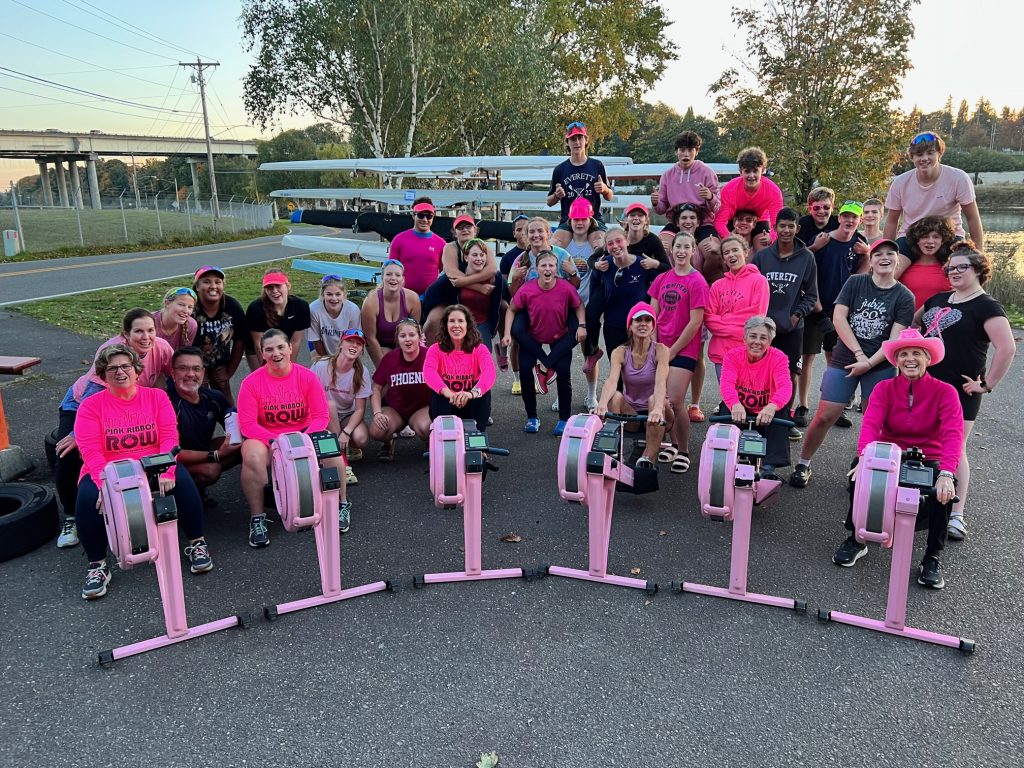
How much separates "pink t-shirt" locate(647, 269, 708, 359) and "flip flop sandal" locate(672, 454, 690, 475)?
2.72 ft

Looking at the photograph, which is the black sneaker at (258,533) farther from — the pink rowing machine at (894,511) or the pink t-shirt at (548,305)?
the pink rowing machine at (894,511)

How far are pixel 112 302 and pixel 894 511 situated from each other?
14.1 m

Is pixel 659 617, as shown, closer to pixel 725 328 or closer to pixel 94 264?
pixel 725 328

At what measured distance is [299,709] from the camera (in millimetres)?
2939

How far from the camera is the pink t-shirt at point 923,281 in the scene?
16.2 ft

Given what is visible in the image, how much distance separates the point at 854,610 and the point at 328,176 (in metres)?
50.5

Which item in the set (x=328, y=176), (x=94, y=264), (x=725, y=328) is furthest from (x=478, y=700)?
(x=328, y=176)

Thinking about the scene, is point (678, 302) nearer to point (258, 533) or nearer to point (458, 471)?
point (458, 471)

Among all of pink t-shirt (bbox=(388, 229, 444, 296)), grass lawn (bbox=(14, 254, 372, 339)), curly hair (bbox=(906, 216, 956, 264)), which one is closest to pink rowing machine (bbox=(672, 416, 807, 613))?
curly hair (bbox=(906, 216, 956, 264))

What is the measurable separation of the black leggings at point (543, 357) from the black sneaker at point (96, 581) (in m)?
3.71

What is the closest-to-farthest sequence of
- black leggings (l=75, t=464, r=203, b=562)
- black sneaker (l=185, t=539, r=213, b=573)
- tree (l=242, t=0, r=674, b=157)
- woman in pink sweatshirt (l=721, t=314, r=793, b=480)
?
black leggings (l=75, t=464, r=203, b=562)
black sneaker (l=185, t=539, r=213, b=573)
woman in pink sweatshirt (l=721, t=314, r=793, b=480)
tree (l=242, t=0, r=674, b=157)

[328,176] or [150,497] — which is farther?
[328,176]

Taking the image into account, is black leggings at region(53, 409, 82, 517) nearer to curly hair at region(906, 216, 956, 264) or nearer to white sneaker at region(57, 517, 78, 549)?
white sneaker at region(57, 517, 78, 549)

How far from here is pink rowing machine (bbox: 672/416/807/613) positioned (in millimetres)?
3613
